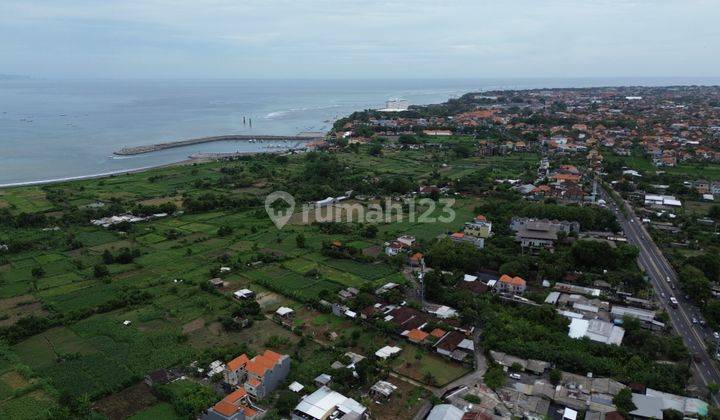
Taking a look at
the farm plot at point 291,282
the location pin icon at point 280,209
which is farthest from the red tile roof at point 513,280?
the location pin icon at point 280,209

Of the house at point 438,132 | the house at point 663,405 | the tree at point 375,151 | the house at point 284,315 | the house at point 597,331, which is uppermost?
the house at point 438,132

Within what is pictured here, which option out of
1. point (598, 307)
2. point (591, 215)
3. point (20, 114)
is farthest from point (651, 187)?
point (20, 114)

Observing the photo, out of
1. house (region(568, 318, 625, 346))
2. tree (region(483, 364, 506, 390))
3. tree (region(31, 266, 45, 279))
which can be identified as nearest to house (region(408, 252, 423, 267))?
house (region(568, 318, 625, 346))

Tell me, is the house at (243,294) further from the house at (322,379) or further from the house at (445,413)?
the house at (445,413)

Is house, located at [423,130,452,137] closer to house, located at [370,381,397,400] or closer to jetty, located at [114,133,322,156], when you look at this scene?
jetty, located at [114,133,322,156]

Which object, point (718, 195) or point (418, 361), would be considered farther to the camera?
point (718, 195)

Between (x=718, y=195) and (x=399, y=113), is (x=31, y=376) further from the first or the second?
(x=399, y=113)
